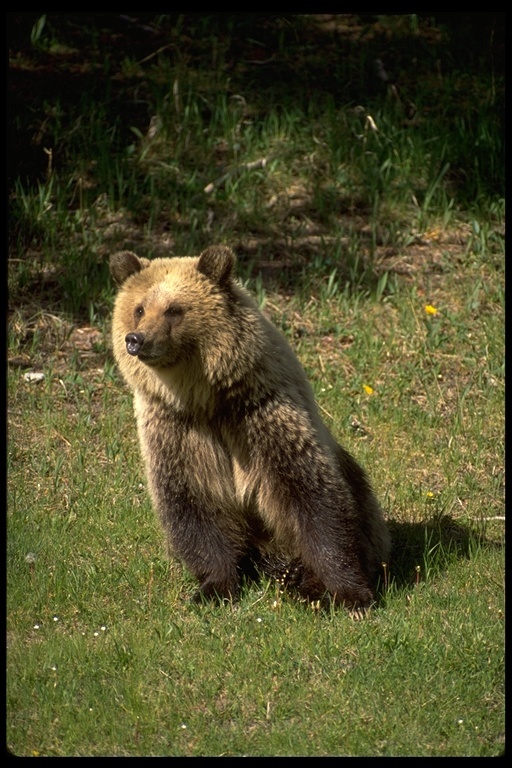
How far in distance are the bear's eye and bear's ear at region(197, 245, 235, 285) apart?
0.26m

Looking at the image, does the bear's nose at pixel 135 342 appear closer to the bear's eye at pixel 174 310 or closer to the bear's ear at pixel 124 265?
the bear's eye at pixel 174 310

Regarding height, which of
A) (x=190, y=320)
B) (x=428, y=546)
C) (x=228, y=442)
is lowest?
(x=428, y=546)

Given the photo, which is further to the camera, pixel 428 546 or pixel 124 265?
pixel 428 546

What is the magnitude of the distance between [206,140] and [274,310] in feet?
7.07

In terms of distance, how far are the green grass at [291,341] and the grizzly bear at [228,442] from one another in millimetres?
235

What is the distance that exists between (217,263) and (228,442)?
92 centimetres

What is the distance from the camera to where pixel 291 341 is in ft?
27.3

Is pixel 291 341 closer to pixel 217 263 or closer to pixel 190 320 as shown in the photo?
pixel 217 263

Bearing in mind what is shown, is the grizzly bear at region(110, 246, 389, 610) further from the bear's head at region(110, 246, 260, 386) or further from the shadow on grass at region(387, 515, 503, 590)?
the shadow on grass at region(387, 515, 503, 590)

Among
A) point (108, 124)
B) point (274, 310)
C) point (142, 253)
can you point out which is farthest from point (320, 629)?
point (108, 124)

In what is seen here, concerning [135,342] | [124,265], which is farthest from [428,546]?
[124,265]

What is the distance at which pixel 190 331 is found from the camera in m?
5.24

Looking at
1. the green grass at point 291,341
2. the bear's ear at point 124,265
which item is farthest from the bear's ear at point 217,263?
the green grass at point 291,341

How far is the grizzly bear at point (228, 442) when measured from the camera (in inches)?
207
